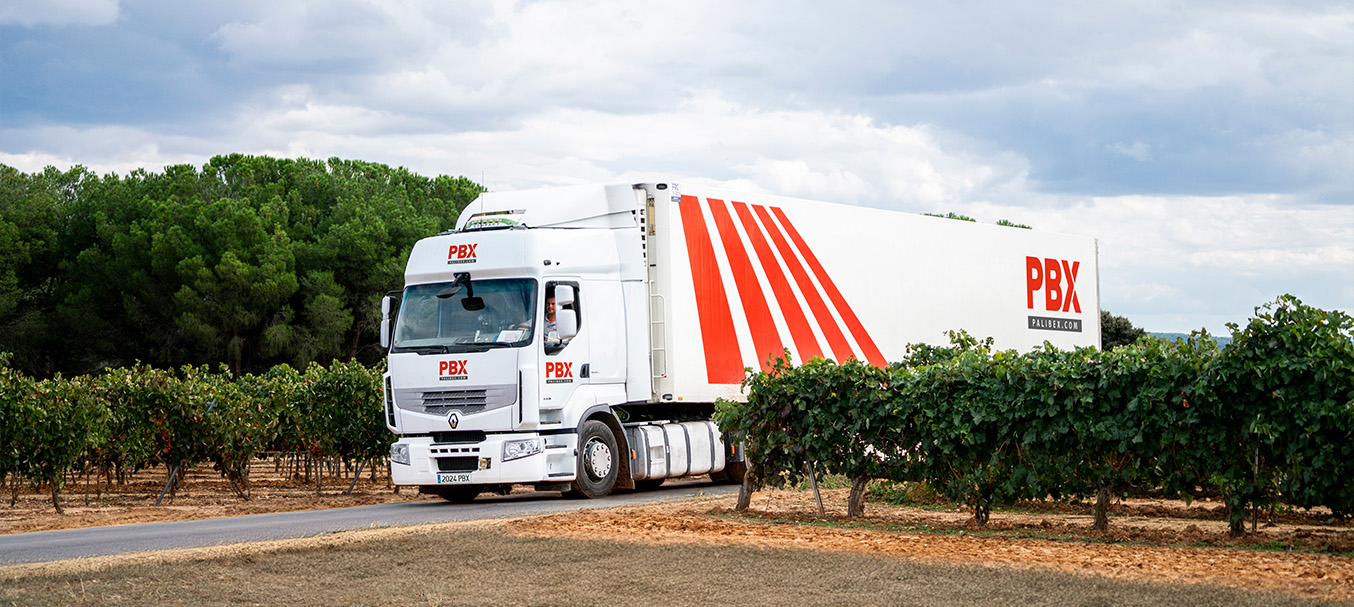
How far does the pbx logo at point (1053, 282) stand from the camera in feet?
74.2

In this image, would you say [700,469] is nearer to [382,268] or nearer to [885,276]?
[885,276]

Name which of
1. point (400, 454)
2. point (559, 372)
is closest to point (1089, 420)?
point (559, 372)

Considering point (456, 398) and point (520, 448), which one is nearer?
point (520, 448)

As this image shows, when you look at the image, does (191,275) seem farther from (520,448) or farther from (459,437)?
(520,448)

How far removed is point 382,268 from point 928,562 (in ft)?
116

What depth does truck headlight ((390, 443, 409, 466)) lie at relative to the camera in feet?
53.1

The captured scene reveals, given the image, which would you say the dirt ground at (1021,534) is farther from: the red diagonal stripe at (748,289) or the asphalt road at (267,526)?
the red diagonal stripe at (748,289)

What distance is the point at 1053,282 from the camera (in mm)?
23156

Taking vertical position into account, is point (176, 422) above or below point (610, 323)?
below

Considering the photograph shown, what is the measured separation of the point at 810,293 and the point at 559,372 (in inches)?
174

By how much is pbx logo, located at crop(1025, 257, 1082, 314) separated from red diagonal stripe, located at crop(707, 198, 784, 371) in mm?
6678

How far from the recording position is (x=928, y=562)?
8.92 metres

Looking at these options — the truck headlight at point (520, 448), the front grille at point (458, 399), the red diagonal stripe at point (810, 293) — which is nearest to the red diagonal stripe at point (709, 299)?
the red diagonal stripe at point (810, 293)

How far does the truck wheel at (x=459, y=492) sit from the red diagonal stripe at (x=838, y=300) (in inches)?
224
